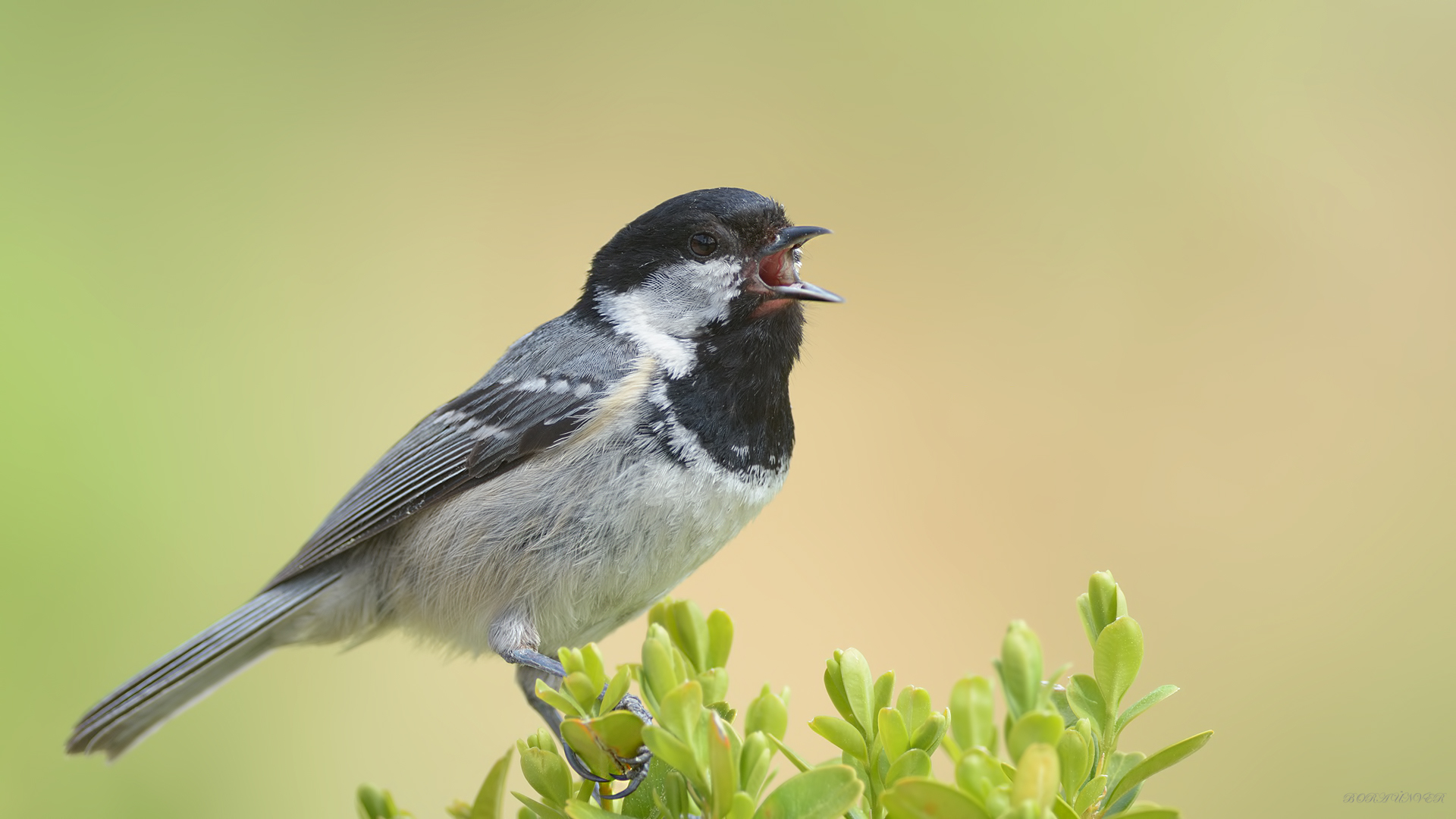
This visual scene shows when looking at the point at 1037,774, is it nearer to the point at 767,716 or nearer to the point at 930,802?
the point at 930,802

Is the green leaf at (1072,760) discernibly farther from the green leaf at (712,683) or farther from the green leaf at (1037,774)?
the green leaf at (712,683)

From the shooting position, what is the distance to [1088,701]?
764 millimetres

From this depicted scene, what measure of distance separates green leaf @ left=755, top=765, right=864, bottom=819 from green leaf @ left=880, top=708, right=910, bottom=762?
0.30 feet

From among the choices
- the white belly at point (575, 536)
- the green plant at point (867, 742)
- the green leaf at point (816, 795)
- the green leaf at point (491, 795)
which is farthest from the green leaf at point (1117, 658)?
the white belly at point (575, 536)

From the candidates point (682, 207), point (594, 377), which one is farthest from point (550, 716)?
point (682, 207)

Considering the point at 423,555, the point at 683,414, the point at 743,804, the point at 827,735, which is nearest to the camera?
the point at 743,804

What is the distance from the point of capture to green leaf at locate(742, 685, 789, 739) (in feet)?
2.31

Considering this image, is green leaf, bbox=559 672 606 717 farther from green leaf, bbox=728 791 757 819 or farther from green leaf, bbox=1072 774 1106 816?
green leaf, bbox=1072 774 1106 816

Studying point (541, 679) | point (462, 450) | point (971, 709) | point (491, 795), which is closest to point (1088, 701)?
point (971, 709)

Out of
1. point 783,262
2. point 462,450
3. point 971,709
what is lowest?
point 971,709

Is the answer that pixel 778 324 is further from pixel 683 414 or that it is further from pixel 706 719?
pixel 706 719

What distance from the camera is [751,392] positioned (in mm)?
1303

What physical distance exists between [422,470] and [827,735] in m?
0.86

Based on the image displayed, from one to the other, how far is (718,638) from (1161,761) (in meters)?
0.36
